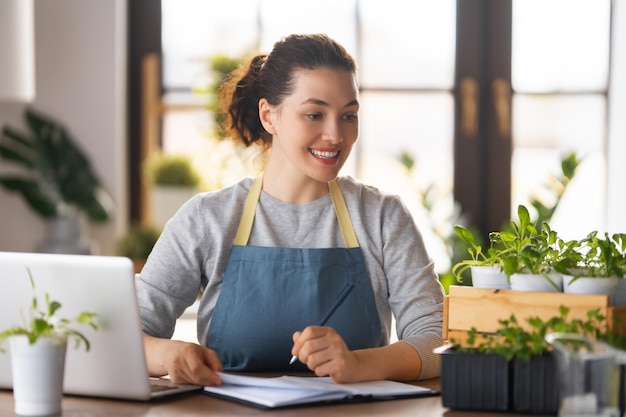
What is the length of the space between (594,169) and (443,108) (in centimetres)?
69

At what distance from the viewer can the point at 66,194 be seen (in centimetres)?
434

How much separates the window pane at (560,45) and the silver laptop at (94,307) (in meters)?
3.17

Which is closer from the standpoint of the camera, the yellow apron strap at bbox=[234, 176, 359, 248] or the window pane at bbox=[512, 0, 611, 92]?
the yellow apron strap at bbox=[234, 176, 359, 248]

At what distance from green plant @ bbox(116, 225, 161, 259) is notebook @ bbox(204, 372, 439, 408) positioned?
2.48 m

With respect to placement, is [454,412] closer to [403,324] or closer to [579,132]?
[403,324]

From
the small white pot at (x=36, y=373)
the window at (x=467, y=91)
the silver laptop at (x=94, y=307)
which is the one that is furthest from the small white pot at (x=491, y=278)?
the window at (x=467, y=91)

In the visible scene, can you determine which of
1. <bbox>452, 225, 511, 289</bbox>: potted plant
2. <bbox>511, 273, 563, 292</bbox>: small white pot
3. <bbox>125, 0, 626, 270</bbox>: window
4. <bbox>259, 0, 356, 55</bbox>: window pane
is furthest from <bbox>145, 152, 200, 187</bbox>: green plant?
<bbox>511, 273, 563, 292</bbox>: small white pot

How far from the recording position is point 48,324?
4.89ft

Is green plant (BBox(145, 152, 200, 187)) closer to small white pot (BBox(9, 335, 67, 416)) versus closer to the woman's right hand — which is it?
the woman's right hand

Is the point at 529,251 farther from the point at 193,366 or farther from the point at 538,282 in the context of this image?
the point at 193,366

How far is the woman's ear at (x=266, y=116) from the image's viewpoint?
2070 millimetres

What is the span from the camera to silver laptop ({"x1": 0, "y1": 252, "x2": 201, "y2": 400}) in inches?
59.5

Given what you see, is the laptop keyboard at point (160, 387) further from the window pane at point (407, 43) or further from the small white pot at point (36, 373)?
the window pane at point (407, 43)

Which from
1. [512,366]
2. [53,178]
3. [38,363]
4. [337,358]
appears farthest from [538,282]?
[53,178]
